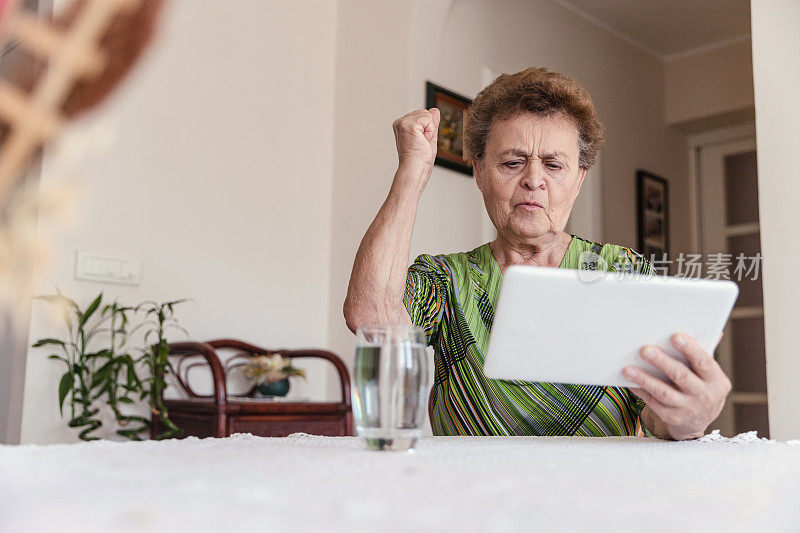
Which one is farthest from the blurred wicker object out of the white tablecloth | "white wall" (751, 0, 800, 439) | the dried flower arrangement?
the dried flower arrangement

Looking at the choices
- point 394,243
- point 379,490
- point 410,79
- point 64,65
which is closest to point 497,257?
point 394,243

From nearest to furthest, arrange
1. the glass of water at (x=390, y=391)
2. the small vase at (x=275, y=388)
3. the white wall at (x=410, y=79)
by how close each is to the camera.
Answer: the glass of water at (x=390, y=391), the small vase at (x=275, y=388), the white wall at (x=410, y=79)

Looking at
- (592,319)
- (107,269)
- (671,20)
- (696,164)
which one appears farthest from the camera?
(696,164)

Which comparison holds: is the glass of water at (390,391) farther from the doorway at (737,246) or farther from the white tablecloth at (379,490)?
the doorway at (737,246)

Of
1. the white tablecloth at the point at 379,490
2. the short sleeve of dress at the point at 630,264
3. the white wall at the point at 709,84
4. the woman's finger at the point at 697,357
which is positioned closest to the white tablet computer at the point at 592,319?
the woman's finger at the point at 697,357

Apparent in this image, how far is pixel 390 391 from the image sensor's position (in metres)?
0.82

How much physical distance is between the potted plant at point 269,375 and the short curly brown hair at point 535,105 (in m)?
1.61

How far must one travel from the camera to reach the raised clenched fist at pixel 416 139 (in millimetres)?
1470

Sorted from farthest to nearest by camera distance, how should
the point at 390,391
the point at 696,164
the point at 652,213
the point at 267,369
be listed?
the point at 696,164 < the point at 652,213 < the point at 267,369 < the point at 390,391

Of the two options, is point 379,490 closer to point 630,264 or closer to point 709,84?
point 630,264

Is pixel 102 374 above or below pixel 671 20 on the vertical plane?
below

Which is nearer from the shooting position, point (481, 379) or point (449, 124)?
point (481, 379)

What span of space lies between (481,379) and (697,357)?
0.63 metres

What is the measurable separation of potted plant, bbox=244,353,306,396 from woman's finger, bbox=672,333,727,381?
231 centimetres
